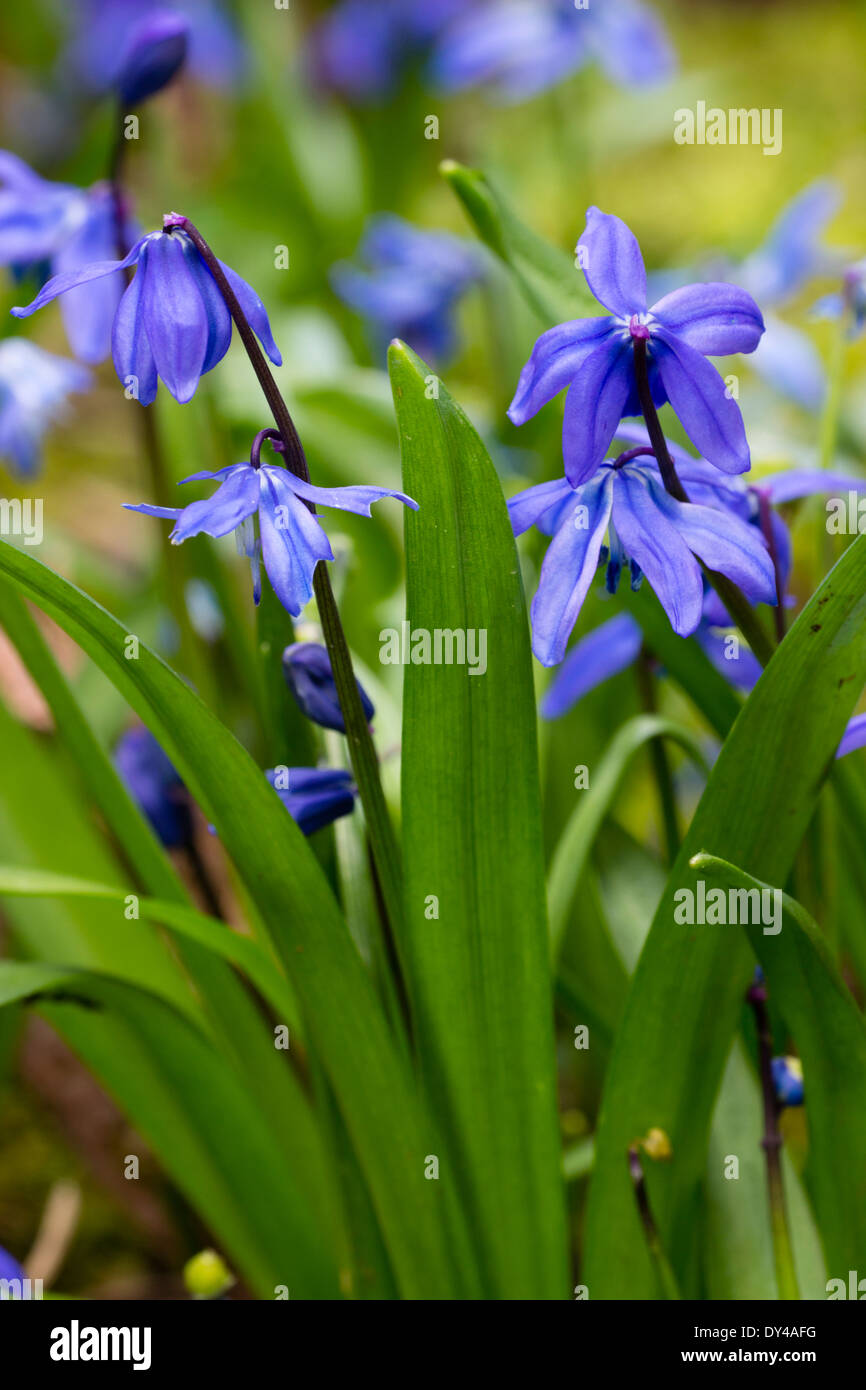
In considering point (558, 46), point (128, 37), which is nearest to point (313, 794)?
point (558, 46)

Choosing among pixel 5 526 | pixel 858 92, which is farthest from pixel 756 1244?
pixel 858 92

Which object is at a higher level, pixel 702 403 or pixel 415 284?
pixel 415 284

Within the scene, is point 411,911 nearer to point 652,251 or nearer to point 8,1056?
point 8,1056

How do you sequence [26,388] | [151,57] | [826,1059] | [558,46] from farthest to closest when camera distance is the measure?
[558,46] < [26,388] < [151,57] < [826,1059]

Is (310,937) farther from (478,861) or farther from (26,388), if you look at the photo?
(26,388)

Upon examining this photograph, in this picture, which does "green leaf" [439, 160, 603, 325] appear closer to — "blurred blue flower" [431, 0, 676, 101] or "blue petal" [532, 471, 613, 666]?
"blue petal" [532, 471, 613, 666]
